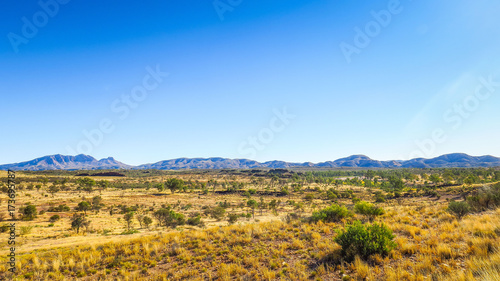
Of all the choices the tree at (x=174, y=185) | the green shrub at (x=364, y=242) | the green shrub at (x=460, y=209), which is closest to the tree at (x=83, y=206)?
the tree at (x=174, y=185)

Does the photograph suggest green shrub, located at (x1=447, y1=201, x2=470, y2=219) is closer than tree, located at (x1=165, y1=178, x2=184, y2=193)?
Yes

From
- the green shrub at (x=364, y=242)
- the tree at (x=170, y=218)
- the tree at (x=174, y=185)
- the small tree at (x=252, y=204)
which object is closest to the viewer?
the green shrub at (x=364, y=242)

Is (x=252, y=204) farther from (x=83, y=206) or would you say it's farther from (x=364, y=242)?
(x=364, y=242)

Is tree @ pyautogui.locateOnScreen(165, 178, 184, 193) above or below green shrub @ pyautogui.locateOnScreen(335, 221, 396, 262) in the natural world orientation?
below

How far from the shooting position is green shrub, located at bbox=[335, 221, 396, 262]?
10.0 metres

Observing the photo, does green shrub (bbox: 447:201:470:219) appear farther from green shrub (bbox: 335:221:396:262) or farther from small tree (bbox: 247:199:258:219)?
small tree (bbox: 247:199:258:219)

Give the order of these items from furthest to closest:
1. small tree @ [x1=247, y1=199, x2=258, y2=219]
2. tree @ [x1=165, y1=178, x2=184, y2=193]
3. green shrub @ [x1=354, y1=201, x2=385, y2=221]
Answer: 1. tree @ [x1=165, y1=178, x2=184, y2=193]
2. small tree @ [x1=247, y1=199, x2=258, y2=219]
3. green shrub @ [x1=354, y1=201, x2=385, y2=221]

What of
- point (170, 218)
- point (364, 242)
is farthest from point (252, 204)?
point (364, 242)

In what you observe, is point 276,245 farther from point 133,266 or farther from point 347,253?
point 133,266

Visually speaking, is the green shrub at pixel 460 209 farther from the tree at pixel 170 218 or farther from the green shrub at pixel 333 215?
the tree at pixel 170 218

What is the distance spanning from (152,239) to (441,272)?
18682 mm

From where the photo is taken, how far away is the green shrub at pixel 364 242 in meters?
10.0

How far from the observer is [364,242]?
10.2 m

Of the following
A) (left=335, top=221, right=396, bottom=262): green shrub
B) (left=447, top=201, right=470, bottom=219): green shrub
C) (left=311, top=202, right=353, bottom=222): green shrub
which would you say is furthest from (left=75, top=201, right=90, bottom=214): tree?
(left=447, top=201, right=470, bottom=219): green shrub
